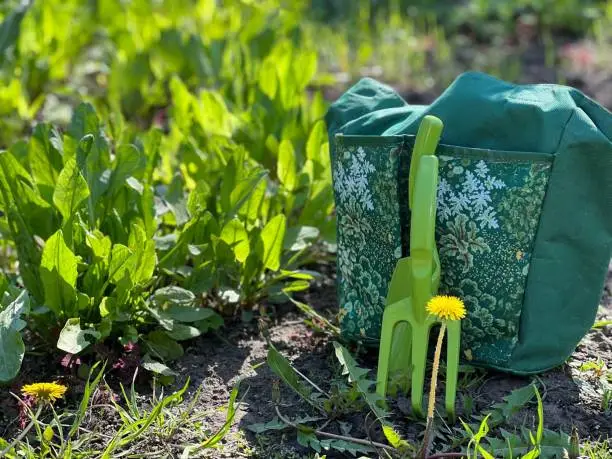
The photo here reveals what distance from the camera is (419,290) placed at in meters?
2.20

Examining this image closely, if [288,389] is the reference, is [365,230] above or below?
above

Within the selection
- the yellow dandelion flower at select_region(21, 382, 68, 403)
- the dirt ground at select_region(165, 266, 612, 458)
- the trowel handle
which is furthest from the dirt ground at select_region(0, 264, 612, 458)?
the trowel handle

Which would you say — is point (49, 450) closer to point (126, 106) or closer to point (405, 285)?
point (405, 285)

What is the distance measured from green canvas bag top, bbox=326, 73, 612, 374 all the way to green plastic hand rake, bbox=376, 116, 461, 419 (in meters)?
0.11

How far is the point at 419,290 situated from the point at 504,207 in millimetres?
286

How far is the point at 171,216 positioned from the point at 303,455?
3.28 feet

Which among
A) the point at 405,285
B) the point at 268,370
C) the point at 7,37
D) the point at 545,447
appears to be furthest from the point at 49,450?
the point at 7,37

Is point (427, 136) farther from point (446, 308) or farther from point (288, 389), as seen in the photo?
point (288, 389)

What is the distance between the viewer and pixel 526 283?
233 cm

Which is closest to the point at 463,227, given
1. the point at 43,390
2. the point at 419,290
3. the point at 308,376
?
the point at 419,290

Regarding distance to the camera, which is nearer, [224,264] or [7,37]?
[224,264]

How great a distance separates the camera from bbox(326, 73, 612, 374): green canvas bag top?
2244 millimetres

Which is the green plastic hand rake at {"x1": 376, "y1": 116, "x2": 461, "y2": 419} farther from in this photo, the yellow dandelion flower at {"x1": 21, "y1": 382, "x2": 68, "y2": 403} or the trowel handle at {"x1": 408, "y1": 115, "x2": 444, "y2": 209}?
the yellow dandelion flower at {"x1": 21, "y1": 382, "x2": 68, "y2": 403}

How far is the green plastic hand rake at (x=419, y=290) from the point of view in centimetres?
217
